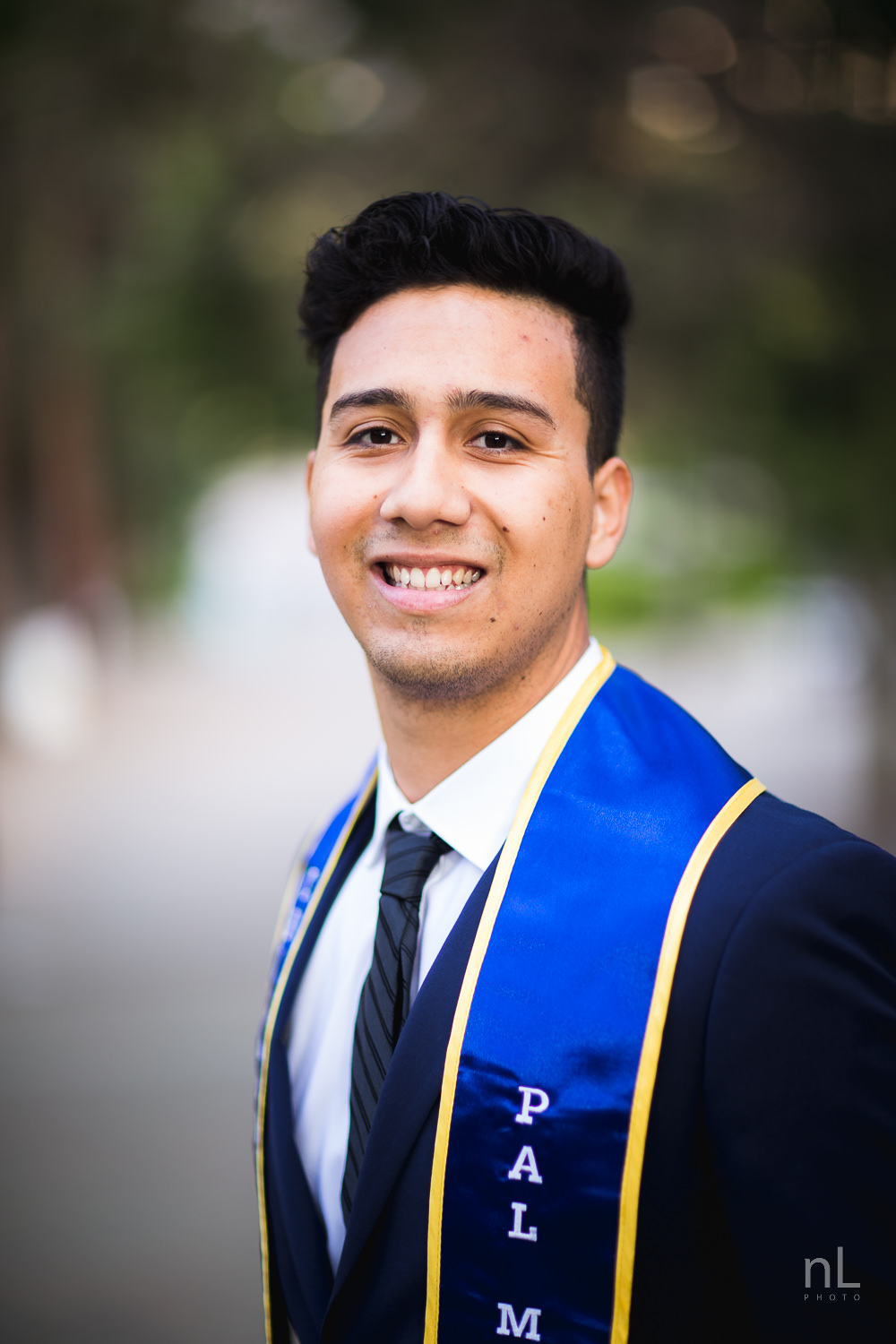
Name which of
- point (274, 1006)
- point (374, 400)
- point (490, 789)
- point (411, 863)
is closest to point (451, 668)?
point (490, 789)

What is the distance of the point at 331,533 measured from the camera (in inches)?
65.9

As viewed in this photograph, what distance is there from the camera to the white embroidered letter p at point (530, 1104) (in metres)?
1.35

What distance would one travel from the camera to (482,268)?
1.63 meters

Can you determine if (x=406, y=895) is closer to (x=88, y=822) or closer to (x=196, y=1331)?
(x=196, y=1331)

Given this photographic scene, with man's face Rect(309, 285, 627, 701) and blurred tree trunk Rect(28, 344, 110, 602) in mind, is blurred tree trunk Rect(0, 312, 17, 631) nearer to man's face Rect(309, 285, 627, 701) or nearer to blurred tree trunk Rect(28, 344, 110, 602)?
blurred tree trunk Rect(28, 344, 110, 602)

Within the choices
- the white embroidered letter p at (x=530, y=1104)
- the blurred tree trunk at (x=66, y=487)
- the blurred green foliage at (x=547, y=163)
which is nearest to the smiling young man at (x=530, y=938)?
the white embroidered letter p at (x=530, y=1104)

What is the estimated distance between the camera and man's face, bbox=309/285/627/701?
5.18 ft

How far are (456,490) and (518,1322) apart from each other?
118 cm

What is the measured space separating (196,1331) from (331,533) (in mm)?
2982

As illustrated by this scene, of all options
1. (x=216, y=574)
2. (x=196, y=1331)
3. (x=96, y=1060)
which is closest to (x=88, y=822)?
(x=96, y=1060)

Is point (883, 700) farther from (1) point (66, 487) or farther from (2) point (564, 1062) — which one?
(1) point (66, 487)

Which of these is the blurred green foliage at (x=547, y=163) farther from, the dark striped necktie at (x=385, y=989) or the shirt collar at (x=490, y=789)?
the dark striped necktie at (x=385, y=989)

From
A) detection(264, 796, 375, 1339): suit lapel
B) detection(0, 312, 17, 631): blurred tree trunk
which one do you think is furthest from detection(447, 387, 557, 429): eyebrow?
detection(0, 312, 17, 631): blurred tree trunk

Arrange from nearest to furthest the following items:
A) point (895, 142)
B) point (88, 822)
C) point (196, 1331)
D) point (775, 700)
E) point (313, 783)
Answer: point (196, 1331)
point (895, 142)
point (88, 822)
point (313, 783)
point (775, 700)
